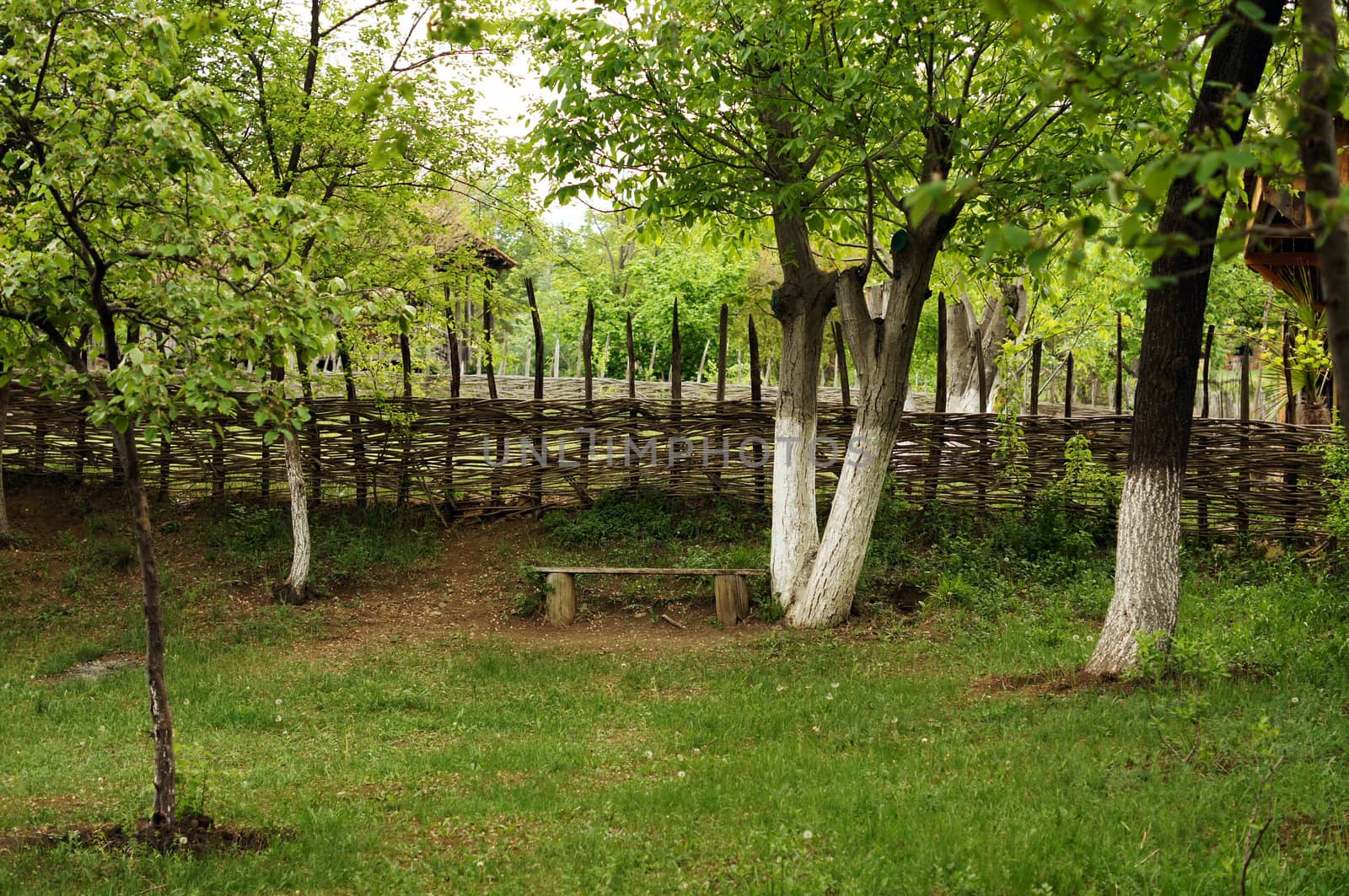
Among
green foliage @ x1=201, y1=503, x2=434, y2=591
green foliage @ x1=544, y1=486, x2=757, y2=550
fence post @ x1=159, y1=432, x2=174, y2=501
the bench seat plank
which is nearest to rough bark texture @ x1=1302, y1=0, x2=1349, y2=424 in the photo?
the bench seat plank

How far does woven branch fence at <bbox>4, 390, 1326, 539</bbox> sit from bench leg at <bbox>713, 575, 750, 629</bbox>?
2669 millimetres

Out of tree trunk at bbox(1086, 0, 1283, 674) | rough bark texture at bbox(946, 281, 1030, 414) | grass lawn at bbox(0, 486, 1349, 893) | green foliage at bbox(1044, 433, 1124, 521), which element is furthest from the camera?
rough bark texture at bbox(946, 281, 1030, 414)

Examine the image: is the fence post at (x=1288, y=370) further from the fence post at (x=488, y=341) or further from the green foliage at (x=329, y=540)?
the green foliage at (x=329, y=540)

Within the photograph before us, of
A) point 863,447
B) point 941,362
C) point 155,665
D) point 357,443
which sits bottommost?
point 155,665

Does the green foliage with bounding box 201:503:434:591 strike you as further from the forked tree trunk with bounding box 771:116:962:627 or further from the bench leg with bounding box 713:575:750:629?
the forked tree trunk with bounding box 771:116:962:627

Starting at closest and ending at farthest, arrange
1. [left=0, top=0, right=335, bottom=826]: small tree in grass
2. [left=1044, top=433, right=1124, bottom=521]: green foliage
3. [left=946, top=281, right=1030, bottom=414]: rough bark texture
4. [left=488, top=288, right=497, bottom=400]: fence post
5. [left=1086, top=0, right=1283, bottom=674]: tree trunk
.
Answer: [left=0, top=0, right=335, bottom=826]: small tree in grass, [left=1086, top=0, right=1283, bottom=674]: tree trunk, [left=488, top=288, right=497, bottom=400]: fence post, [left=1044, top=433, right=1124, bottom=521]: green foliage, [left=946, top=281, right=1030, bottom=414]: rough bark texture

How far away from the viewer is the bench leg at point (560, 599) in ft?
29.9

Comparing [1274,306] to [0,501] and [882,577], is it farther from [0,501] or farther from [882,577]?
[0,501]

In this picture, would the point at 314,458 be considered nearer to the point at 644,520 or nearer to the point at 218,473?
the point at 218,473

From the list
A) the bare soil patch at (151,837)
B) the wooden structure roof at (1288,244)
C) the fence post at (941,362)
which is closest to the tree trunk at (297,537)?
the bare soil patch at (151,837)

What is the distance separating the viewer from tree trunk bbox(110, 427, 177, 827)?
4273 mm

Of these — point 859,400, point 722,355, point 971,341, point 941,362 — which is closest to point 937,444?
point 941,362

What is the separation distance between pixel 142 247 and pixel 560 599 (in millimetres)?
5274

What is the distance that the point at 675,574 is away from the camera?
9.32 m
